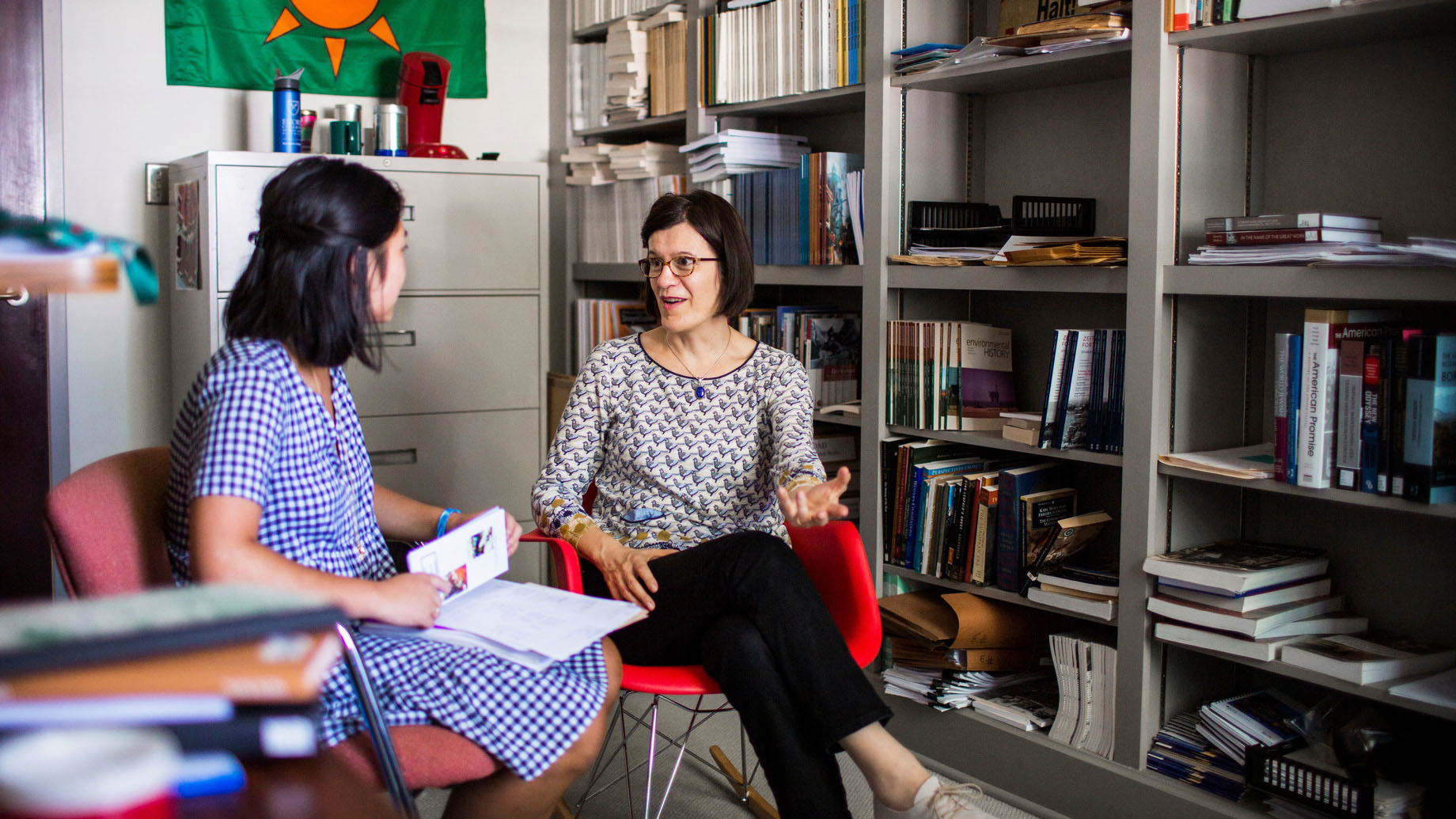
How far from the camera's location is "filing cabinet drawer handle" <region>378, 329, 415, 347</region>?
322 centimetres

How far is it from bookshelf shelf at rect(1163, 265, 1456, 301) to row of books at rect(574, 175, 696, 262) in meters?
1.57

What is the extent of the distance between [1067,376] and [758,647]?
0.96 m

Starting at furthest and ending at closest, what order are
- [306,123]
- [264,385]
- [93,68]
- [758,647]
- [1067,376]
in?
[306,123] < [93,68] < [1067,376] < [758,647] < [264,385]

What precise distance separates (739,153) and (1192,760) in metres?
1.83

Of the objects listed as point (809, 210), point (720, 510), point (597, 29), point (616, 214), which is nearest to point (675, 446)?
point (720, 510)

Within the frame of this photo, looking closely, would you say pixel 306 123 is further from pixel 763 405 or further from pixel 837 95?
pixel 763 405

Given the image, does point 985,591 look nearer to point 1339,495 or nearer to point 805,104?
point 1339,495

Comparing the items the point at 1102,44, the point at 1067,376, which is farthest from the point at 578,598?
the point at 1102,44

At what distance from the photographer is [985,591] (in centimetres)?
262

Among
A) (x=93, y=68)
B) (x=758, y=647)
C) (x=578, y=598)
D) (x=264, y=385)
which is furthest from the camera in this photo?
(x=93, y=68)

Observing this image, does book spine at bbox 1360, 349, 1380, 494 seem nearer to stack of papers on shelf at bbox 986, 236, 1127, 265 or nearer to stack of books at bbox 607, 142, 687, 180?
stack of papers on shelf at bbox 986, 236, 1127, 265

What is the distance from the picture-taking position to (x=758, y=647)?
1.86m

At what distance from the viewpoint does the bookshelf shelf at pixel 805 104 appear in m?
2.89

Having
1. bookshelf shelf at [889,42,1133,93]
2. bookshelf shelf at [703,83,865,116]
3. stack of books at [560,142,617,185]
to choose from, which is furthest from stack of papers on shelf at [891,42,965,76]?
stack of books at [560,142,617,185]
